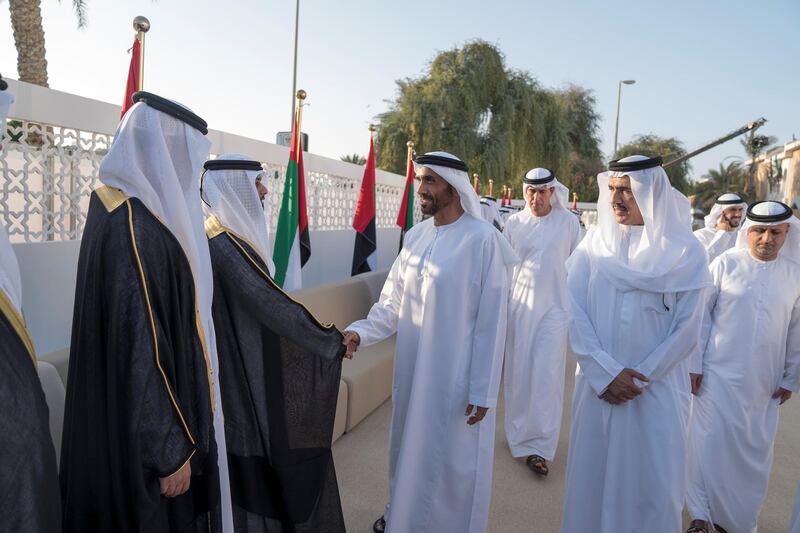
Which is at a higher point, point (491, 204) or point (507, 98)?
point (507, 98)

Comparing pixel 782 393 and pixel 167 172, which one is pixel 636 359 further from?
pixel 167 172

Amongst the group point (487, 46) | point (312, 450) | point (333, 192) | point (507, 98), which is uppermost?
point (487, 46)

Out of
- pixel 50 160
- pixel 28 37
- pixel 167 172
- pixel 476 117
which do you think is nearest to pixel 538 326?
pixel 167 172

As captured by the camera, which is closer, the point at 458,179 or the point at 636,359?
the point at 636,359

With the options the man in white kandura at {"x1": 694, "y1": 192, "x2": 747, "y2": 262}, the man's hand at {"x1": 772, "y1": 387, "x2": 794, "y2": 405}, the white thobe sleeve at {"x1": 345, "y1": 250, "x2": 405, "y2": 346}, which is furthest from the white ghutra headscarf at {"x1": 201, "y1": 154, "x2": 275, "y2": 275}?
the man in white kandura at {"x1": 694, "y1": 192, "x2": 747, "y2": 262}

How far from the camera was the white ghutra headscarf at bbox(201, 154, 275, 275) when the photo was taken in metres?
2.37

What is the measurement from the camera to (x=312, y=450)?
7.76 feet

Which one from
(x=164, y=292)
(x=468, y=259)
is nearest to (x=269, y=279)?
(x=164, y=292)

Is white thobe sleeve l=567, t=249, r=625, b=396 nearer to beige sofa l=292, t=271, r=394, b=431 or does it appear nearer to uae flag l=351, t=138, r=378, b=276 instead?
beige sofa l=292, t=271, r=394, b=431

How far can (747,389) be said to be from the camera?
10.1 feet

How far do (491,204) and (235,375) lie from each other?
647 centimetres

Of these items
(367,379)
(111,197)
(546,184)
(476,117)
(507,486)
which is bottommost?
(507,486)

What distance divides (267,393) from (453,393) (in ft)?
2.73

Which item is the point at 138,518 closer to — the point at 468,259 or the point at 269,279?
the point at 269,279
